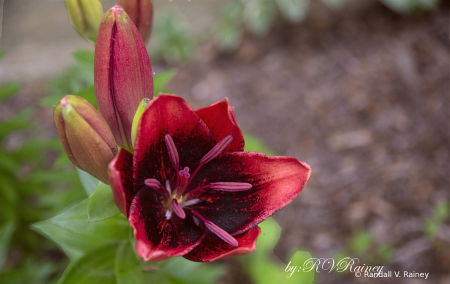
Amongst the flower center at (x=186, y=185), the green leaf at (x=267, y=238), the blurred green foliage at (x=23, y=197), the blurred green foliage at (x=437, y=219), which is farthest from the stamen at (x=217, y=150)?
the blurred green foliage at (x=437, y=219)

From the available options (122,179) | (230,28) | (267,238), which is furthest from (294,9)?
(122,179)

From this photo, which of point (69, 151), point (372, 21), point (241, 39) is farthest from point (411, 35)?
point (69, 151)

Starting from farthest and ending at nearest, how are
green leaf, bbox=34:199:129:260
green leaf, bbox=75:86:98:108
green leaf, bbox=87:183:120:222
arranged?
green leaf, bbox=75:86:98:108 → green leaf, bbox=34:199:129:260 → green leaf, bbox=87:183:120:222

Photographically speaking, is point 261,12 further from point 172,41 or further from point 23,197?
point 23,197

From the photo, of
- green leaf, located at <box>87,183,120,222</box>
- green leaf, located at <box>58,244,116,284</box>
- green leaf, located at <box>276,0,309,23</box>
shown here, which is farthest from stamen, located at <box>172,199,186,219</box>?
green leaf, located at <box>276,0,309,23</box>

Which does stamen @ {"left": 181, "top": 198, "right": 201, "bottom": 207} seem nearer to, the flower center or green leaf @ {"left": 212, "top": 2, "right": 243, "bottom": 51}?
the flower center

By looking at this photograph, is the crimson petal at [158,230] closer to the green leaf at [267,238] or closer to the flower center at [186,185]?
the flower center at [186,185]
